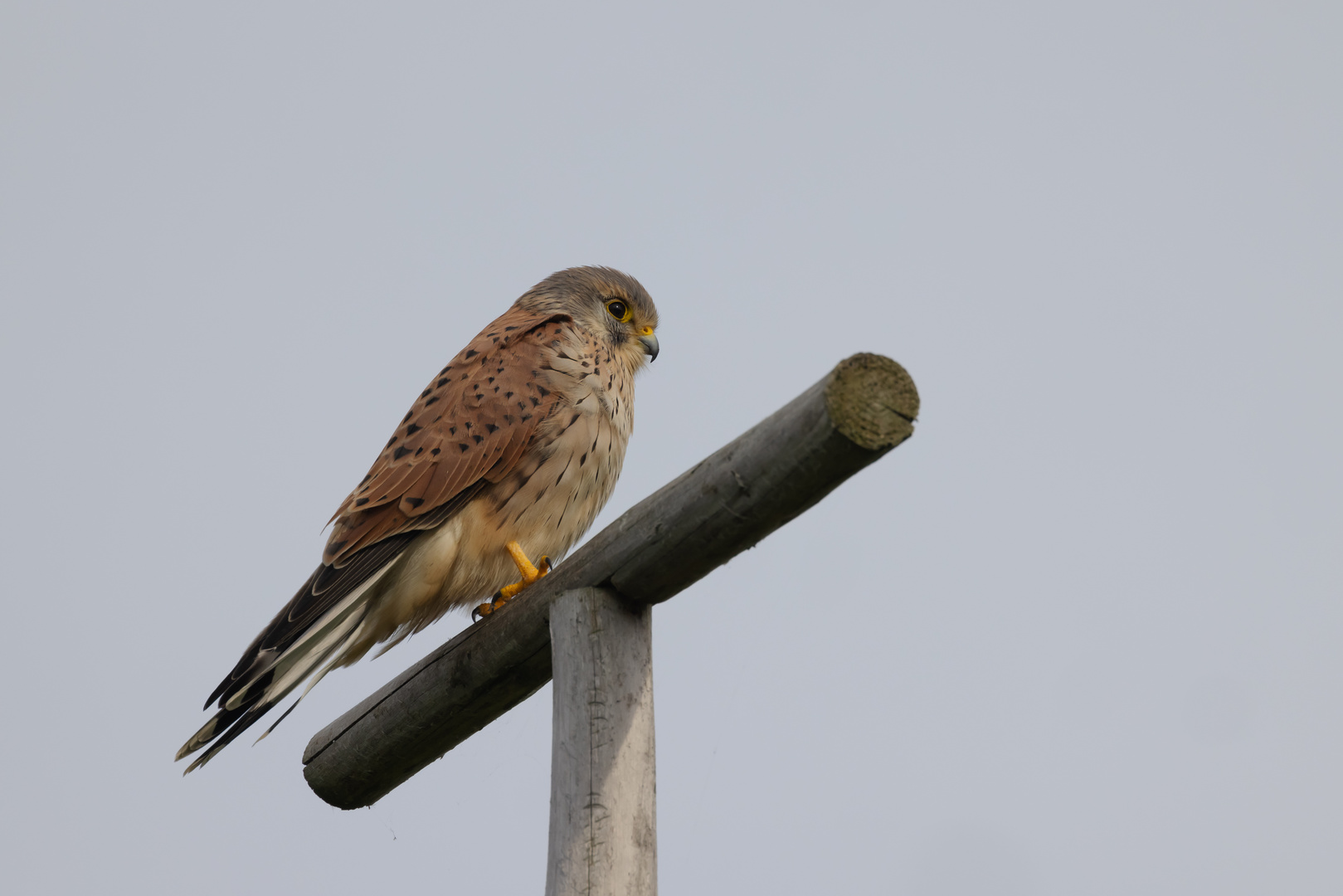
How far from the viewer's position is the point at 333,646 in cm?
326

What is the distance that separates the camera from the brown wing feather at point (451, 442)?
3422 millimetres

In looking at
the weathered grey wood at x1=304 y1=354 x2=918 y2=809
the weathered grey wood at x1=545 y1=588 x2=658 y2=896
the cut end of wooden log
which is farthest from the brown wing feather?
the cut end of wooden log

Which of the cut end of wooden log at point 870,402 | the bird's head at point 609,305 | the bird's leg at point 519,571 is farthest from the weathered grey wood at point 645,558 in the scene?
the bird's head at point 609,305

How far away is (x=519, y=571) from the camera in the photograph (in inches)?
141

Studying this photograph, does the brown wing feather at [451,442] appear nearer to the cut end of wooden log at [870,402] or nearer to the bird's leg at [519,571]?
the bird's leg at [519,571]

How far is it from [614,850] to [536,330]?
2178 millimetres

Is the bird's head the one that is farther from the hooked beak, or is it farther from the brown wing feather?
the brown wing feather

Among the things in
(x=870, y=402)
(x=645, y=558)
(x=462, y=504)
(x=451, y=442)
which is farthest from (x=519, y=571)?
(x=870, y=402)

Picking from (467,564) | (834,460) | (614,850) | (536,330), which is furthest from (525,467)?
(834,460)

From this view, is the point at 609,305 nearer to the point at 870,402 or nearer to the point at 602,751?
the point at 602,751

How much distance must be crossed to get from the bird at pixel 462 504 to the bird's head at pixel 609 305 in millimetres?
550

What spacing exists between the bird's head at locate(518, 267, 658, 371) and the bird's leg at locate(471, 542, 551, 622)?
3.98ft

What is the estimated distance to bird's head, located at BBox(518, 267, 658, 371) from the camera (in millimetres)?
4637

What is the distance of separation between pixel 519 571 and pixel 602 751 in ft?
4.21
